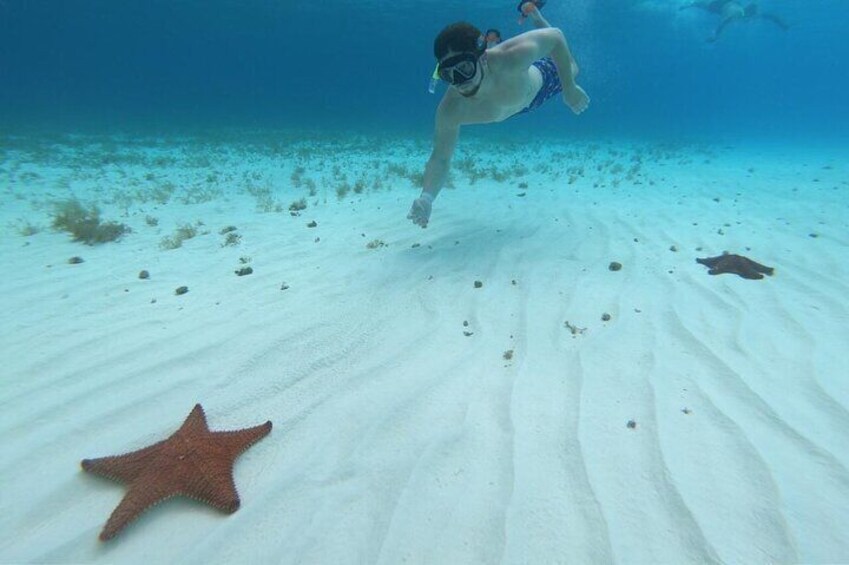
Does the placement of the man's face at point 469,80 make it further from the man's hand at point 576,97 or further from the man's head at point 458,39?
the man's hand at point 576,97

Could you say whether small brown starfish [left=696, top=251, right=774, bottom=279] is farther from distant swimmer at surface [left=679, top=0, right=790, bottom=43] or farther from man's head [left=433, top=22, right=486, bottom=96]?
distant swimmer at surface [left=679, top=0, right=790, bottom=43]

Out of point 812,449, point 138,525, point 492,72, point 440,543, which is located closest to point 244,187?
point 492,72

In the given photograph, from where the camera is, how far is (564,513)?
2283mm

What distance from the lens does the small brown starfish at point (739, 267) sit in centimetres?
507

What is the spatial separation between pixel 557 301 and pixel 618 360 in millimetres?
1145

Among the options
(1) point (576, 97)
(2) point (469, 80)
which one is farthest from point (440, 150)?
(1) point (576, 97)

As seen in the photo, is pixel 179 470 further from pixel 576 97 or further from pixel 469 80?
pixel 576 97

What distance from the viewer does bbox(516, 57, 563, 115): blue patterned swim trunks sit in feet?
22.0

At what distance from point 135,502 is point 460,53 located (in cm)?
456

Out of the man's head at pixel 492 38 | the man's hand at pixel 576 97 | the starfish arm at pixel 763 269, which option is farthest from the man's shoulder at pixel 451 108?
the starfish arm at pixel 763 269

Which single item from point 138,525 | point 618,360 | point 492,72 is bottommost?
point 138,525

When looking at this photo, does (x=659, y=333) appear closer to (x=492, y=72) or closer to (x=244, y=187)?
(x=492, y=72)

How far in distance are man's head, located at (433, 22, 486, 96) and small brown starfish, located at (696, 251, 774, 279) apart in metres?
3.58

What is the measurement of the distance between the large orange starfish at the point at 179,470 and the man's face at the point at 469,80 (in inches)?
158
